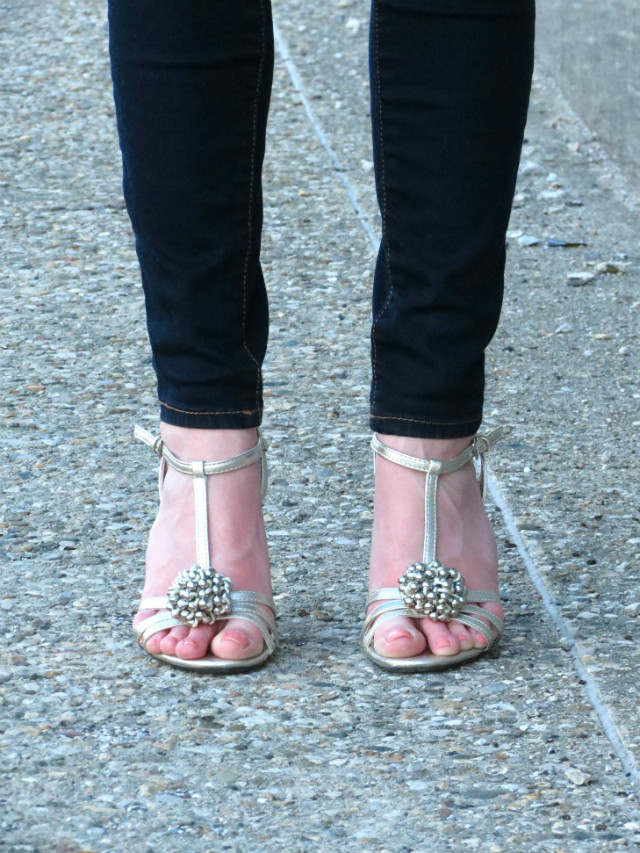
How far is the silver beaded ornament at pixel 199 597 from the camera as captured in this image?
1350mm

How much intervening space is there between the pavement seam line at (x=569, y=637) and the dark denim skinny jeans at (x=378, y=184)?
0.85 ft

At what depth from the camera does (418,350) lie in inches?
53.5

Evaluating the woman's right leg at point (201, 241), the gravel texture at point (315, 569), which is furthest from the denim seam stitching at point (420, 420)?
the gravel texture at point (315, 569)

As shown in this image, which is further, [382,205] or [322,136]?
[322,136]

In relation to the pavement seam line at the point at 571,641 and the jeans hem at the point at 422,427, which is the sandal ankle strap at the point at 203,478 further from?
the pavement seam line at the point at 571,641

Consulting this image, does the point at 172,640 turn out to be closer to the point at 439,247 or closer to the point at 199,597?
the point at 199,597

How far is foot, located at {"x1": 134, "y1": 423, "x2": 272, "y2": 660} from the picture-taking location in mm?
1368

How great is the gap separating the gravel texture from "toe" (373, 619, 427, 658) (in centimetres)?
3

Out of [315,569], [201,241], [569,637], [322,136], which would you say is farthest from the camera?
[322,136]

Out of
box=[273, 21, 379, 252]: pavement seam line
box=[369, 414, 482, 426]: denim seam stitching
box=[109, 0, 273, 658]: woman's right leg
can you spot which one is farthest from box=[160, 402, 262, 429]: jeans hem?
box=[273, 21, 379, 252]: pavement seam line

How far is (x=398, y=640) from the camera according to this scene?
1353 millimetres

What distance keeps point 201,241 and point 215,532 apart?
1.04 ft

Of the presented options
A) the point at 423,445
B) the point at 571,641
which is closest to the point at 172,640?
the point at 423,445

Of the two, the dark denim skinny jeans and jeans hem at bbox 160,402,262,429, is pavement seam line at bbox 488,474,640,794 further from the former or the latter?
jeans hem at bbox 160,402,262,429
